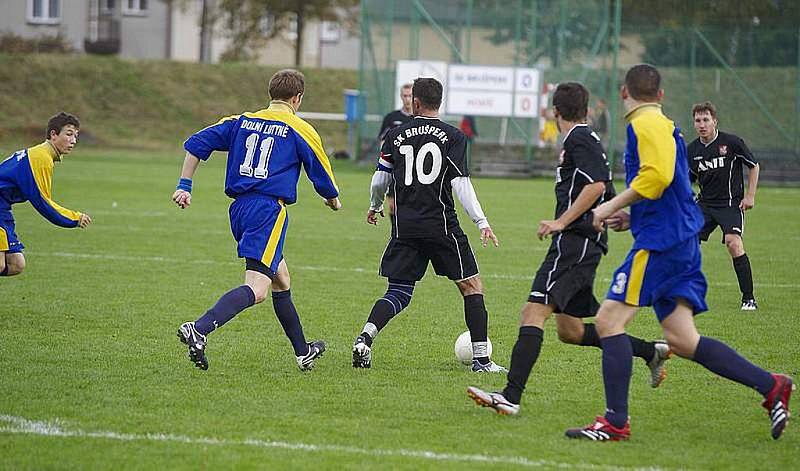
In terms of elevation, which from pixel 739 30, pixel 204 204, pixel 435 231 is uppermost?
pixel 739 30

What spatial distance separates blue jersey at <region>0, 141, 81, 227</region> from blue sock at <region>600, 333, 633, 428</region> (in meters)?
4.15

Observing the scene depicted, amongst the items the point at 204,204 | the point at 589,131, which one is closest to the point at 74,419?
the point at 589,131

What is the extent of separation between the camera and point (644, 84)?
5.91 meters

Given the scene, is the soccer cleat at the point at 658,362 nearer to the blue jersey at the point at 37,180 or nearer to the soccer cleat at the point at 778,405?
the soccer cleat at the point at 778,405

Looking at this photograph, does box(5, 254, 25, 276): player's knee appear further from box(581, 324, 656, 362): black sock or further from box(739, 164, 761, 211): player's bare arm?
box(739, 164, 761, 211): player's bare arm

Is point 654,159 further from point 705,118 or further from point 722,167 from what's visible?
point 722,167

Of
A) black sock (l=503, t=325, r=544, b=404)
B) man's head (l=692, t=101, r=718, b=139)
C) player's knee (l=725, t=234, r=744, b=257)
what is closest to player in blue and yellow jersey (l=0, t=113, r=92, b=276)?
black sock (l=503, t=325, r=544, b=404)

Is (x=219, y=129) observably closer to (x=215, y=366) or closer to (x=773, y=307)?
(x=215, y=366)

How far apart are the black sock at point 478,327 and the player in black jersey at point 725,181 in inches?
156

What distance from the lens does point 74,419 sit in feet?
20.1

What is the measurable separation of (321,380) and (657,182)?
271 cm

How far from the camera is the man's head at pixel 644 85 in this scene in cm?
590

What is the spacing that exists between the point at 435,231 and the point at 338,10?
Answer: 1667 inches

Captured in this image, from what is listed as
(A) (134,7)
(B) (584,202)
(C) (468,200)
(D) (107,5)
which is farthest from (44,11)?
(B) (584,202)
